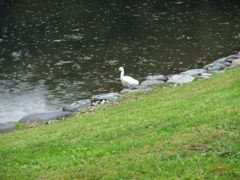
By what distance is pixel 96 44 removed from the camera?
37.4 metres

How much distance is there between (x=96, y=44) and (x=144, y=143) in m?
25.2

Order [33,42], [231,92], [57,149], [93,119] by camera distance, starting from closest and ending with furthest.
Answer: [57,149]
[231,92]
[93,119]
[33,42]

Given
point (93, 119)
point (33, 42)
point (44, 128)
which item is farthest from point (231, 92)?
point (33, 42)

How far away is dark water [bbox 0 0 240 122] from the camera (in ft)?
Result: 93.9

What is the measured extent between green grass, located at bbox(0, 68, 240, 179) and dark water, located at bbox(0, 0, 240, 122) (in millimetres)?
8209

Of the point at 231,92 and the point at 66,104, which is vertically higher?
the point at 231,92

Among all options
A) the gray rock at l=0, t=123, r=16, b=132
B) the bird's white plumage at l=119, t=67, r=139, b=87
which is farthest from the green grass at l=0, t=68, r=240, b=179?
the bird's white plumage at l=119, t=67, r=139, b=87

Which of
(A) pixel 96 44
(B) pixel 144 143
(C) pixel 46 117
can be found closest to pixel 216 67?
(C) pixel 46 117

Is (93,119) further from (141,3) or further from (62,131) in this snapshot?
(141,3)

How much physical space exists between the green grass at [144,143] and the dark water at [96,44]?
8.21m

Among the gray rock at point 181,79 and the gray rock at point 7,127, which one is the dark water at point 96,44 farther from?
the gray rock at point 181,79

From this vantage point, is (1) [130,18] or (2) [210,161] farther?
(1) [130,18]

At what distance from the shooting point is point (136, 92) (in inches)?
947

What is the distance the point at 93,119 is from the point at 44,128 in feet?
6.06
